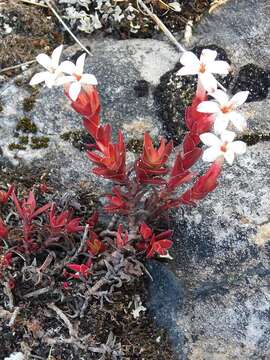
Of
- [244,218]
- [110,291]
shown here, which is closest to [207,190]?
[244,218]

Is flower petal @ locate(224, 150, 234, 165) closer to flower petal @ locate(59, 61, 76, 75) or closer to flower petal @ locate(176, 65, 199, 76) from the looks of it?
flower petal @ locate(176, 65, 199, 76)

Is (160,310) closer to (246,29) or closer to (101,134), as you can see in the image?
(101,134)

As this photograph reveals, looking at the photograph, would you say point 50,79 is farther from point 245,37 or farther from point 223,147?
point 245,37

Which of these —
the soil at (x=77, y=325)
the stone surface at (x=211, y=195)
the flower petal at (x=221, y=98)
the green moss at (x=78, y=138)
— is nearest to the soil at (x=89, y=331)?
the soil at (x=77, y=325)

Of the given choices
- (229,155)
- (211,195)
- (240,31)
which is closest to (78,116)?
(211,195)

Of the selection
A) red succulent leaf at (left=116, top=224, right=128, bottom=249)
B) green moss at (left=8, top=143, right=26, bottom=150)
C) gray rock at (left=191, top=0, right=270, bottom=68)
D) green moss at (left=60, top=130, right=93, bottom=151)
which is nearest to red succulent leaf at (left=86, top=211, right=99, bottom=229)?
red succulent leaf at (left=116, top=224, right=128, bottom=249)

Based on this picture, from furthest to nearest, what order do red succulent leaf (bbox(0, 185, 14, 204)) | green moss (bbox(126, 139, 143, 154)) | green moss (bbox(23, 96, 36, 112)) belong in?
green moss (bbox(23, 96, 36, 112))
green moss (bbox(126, 139, 143, 154))
red succulent leaf (bbox(0, 185, 14, 204))

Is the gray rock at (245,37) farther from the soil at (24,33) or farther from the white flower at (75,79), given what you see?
the white flower at (75,79)
